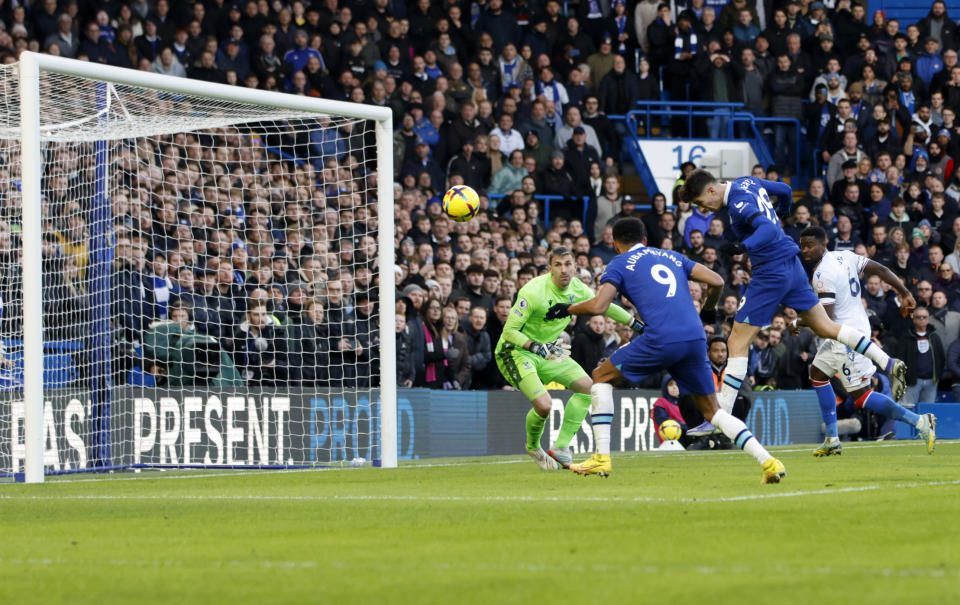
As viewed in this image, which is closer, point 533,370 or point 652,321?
point 652,321

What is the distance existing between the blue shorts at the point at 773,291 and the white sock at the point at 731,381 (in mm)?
393

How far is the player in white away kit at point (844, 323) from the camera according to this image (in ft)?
49.3

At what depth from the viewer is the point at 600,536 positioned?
283 inches

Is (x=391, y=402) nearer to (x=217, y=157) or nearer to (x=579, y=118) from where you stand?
(x=217, y=157)

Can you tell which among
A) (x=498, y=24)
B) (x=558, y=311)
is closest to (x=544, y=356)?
(x=558, y=311)

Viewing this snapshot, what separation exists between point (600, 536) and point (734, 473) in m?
5.01

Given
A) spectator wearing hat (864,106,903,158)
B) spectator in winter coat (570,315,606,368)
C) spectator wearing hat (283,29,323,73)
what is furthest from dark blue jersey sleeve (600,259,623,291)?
spectator wearing hat (864,106,903,158)

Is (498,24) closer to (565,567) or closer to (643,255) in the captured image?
(643,255)

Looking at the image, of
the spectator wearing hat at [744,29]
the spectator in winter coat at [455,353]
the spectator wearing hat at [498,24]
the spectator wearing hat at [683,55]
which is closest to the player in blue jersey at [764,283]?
the spectator in winter coat at [455,353]

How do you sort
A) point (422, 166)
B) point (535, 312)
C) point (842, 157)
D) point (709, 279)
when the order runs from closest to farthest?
1. point (709, 279)
2. point (535, 312)
3. point (422, 166)
4. point (842, 157)

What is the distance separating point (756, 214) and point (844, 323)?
307 centimetres

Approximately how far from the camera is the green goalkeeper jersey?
13391 millimetres

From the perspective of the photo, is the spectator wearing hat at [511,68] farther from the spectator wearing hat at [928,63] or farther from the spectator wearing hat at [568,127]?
the spectator wearing hat at [928,63]

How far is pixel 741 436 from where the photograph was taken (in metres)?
10.4
